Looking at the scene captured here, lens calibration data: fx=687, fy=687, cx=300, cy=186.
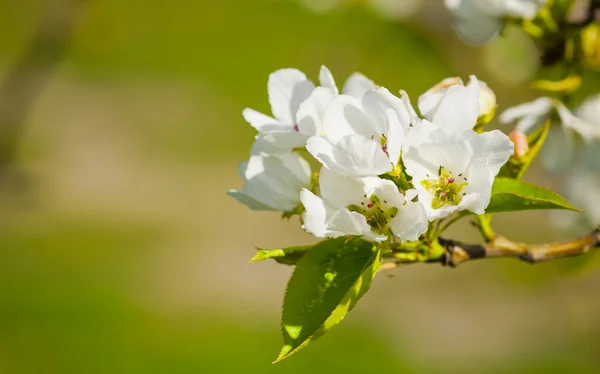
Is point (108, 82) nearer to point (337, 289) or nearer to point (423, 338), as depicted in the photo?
point (423, 338)

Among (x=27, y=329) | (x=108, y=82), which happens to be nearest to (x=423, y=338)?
(x=27, y=329)

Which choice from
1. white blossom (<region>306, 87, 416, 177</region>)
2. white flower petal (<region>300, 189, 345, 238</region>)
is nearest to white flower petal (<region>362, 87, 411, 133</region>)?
white blossom (<region>306, 87, 416, 177</region>)

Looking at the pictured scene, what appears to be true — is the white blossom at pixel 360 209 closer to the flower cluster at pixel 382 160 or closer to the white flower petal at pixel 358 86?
the flower cluster at pixel 382 160

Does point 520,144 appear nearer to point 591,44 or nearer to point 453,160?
point 453,160

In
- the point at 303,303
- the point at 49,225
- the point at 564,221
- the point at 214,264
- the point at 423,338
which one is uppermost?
the point at 303,303

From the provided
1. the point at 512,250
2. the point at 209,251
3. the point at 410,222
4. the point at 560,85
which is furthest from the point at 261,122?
the point at 209,251

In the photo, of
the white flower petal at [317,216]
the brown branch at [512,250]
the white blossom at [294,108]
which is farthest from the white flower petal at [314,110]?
the brown branch at [512,250]
